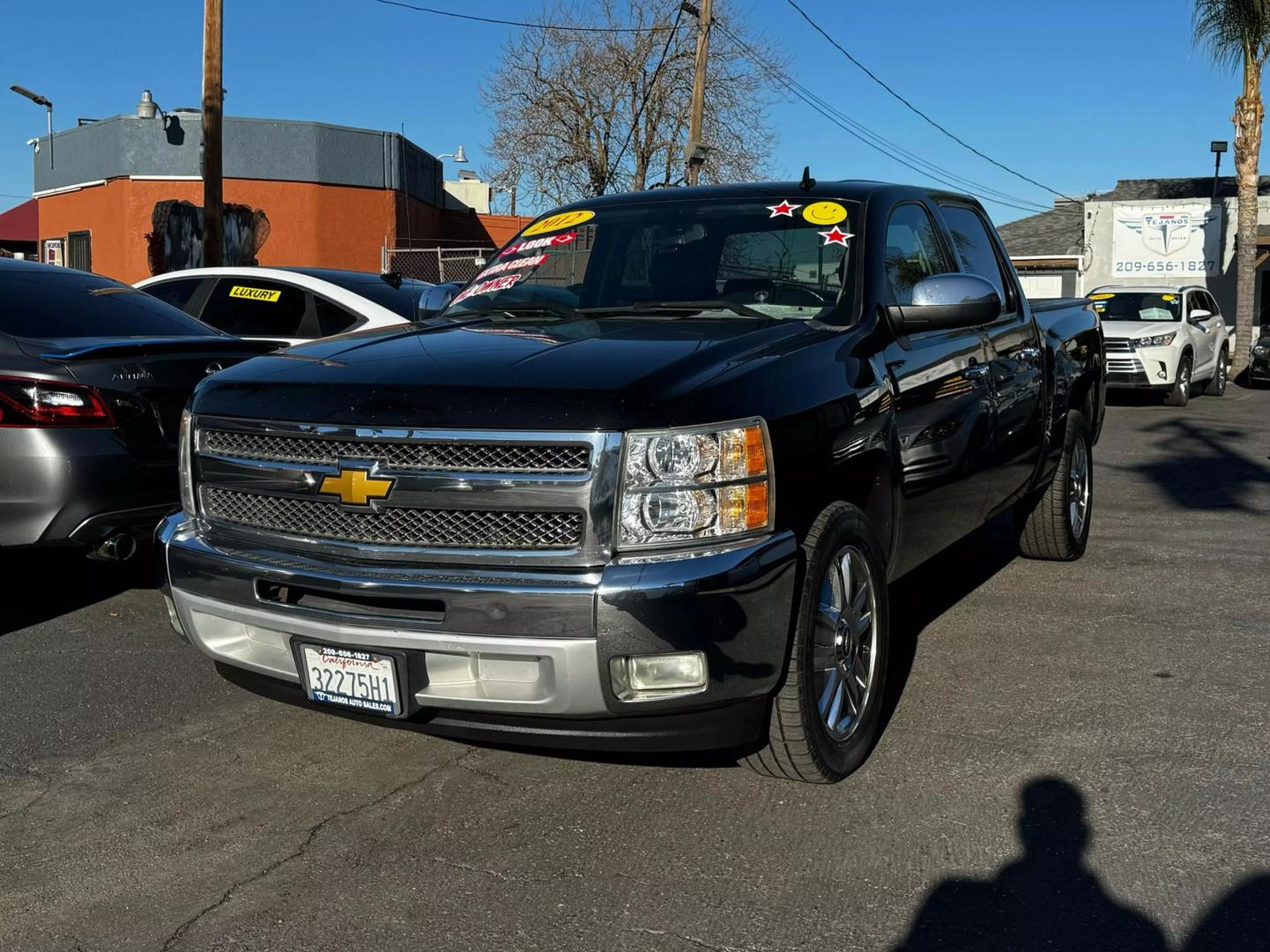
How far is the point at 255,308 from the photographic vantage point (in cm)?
899

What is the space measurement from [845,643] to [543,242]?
2.24 metres

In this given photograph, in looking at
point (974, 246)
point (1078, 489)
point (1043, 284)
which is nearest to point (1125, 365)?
point (1078, 489)

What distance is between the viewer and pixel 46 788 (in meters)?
3.92

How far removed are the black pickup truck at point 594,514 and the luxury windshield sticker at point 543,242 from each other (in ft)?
2.30

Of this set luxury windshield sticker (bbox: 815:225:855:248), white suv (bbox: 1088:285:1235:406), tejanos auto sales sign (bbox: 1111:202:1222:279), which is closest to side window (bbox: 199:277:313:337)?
luxury windshield sticker (bbox: 815:225:855:248)

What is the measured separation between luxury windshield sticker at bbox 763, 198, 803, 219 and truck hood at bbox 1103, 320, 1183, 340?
1372cm

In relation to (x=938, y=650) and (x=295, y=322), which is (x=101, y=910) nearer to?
(x=938, y=650)

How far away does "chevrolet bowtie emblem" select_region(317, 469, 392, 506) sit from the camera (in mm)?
3412

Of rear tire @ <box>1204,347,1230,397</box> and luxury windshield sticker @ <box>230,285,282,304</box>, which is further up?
luxury windshield sticker @ <box>230,285,282,304</box>

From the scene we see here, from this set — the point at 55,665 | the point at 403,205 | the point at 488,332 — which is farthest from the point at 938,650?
the point at 403,205

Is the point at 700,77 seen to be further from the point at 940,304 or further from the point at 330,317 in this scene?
the point at 940,304

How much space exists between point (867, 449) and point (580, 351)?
3.18ft

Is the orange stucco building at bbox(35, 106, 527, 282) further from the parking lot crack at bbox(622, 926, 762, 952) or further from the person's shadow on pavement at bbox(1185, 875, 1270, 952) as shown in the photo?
the person's shadow on pavement at bbox(1185, 875, 1270, 952)

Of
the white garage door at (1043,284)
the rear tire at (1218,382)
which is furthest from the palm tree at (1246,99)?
the white garage door at (1043,284)
